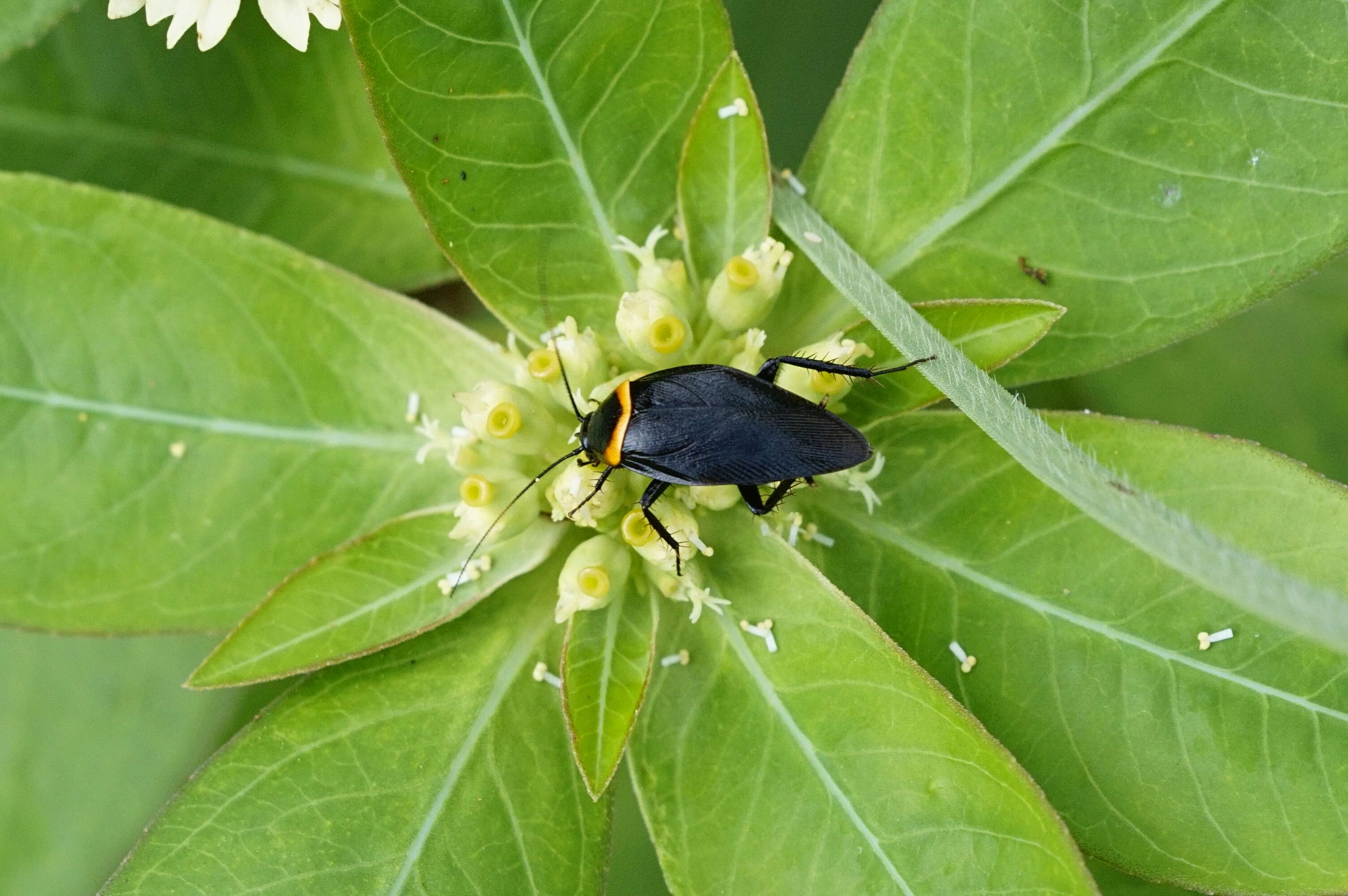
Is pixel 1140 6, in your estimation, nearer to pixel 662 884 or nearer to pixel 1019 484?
pixel 1019 484

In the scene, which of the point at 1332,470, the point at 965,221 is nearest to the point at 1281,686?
the point at 965,221

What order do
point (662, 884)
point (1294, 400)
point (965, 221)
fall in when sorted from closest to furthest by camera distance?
point (965, 221)
point (662, 884)
point (1294, 400)

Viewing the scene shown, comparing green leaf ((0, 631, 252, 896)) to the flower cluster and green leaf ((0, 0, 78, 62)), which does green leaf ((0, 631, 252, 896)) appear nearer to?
the flower cluster

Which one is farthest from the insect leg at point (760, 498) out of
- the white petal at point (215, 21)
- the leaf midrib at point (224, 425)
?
the white petal at point (215, 21)

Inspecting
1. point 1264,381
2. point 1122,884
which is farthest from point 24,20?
point 1264,381

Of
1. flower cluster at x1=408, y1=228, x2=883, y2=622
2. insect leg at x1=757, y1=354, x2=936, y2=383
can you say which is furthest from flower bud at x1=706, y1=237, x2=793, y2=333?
insect leg at x1=757, y1=354, x2=936, y2=383

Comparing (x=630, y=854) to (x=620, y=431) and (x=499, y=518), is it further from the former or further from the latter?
(x=620, y=431)
